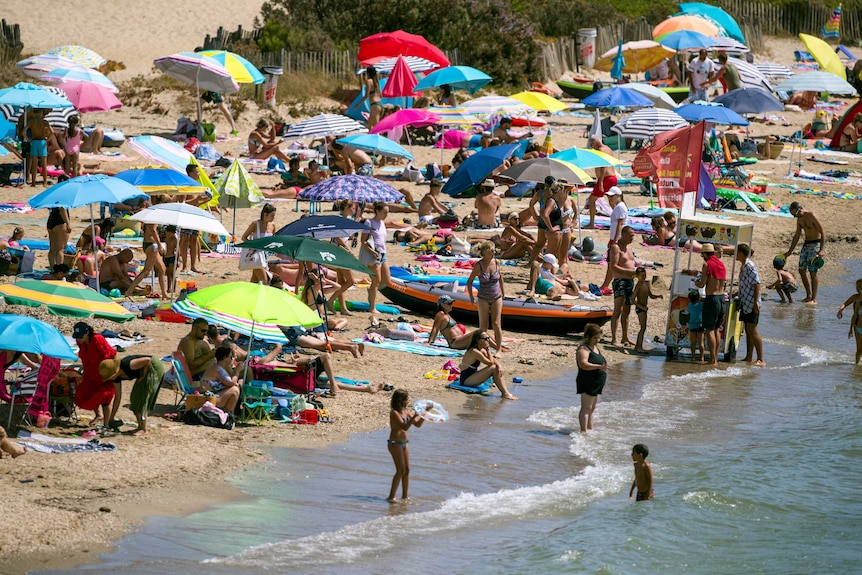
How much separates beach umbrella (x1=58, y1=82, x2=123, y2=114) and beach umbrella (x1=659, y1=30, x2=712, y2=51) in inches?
709

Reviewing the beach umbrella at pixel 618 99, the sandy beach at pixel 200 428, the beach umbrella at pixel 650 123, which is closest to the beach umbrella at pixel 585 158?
the sandy beach at pixel 200 428

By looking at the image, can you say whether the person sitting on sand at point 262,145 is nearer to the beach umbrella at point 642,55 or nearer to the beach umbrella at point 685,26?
the beach umbrella at point 642,55

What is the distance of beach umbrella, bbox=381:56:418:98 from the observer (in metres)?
28.3

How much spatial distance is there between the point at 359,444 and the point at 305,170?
43.2ft

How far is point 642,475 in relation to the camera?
1073 cm

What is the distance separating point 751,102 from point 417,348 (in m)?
16.4

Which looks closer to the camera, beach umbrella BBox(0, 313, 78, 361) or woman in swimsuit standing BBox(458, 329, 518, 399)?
beach umbrella BBox(0, 313, 78, 361)

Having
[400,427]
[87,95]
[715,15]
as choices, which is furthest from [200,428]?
[715,15]

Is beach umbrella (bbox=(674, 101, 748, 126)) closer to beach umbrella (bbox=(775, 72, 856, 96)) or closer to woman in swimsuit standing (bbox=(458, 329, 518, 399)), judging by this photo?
beach umbrella (bbox=(775, 72, 856, 96))

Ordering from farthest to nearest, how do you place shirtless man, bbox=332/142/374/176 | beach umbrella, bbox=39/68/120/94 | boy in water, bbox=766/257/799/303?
beach umbrella, bbox=39/68/120/94, shirtless man, bbox=332/142/374/176, boy in water, bbox=766/257/799/303

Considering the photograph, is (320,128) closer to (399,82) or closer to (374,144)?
(374,144)

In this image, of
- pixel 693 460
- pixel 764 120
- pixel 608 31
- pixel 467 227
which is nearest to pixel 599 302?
pixel 467 227

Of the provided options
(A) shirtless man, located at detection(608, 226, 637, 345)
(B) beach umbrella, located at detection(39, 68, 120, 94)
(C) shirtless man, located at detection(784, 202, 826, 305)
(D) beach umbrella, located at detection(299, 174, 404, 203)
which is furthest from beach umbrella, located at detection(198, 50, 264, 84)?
(A) shirtless man, located at detection(608, 226, 637, 345)

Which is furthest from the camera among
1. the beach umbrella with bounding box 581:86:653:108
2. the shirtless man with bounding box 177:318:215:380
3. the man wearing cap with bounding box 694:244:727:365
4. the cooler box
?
the beach umbrella with bounding box 581:86:653:108
